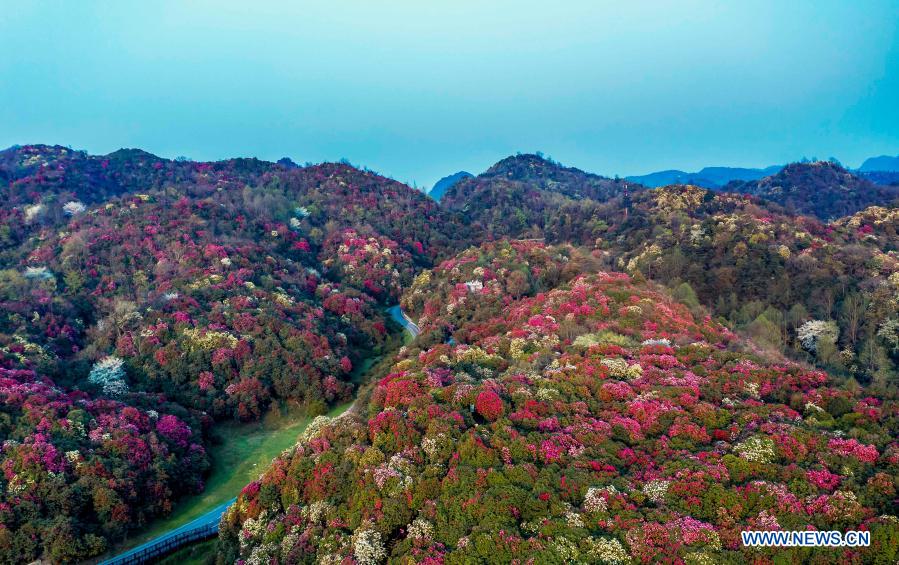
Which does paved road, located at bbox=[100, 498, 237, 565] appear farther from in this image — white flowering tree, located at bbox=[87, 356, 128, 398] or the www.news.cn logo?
the www.news.cn logo

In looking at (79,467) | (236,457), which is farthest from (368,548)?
(236,457)

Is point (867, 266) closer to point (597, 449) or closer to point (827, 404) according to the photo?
point (827, 404)

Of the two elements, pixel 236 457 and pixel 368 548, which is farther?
pixel 236 457

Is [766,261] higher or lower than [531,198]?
lower

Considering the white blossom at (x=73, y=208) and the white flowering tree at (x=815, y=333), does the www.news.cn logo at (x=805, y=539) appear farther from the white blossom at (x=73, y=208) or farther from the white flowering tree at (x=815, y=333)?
the white blossom at (x=73, y=208)

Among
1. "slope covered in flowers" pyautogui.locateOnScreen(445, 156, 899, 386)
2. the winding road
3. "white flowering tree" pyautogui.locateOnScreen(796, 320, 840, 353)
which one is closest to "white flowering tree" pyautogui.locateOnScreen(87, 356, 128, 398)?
the winding road

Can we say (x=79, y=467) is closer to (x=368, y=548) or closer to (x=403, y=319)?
(x=368, y=548)
